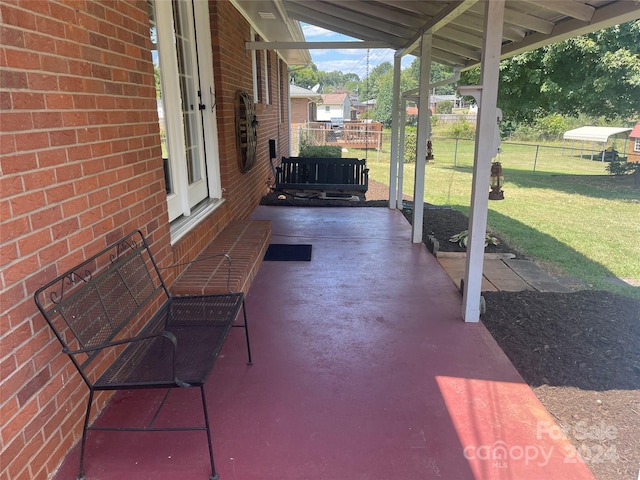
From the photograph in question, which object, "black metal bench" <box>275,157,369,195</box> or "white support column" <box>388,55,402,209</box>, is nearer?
"white support column" <box>388,55,402,209</box>

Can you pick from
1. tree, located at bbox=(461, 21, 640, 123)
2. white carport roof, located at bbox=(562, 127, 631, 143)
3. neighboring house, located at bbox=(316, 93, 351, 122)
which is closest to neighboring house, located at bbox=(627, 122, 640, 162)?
white carport roof, located at bbox=(562, 127, 631, 143)

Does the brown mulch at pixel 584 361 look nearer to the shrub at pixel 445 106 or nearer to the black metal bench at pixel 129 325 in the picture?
the black metal bench at pixel 129 325

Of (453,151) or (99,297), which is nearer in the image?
(99,297)

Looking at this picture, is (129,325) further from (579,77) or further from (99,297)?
(579,77)

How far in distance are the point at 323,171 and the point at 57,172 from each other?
6.37m

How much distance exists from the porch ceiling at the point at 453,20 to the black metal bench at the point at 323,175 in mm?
2094

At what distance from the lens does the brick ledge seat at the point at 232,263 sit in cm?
314

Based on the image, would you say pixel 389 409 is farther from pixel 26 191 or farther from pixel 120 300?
pixel 26 191

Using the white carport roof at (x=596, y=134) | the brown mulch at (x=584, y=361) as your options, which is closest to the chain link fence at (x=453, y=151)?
the white carport roof at (x=596, y=134)

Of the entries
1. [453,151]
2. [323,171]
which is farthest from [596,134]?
[323,171]

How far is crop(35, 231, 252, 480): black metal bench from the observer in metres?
1.83

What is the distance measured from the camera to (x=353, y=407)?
2332 millimetres

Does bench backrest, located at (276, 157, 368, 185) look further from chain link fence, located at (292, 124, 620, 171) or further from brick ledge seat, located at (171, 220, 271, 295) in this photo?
chain link fence, located at (292, 124, 620, 171)

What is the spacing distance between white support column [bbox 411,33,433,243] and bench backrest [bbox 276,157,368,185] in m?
2.69
